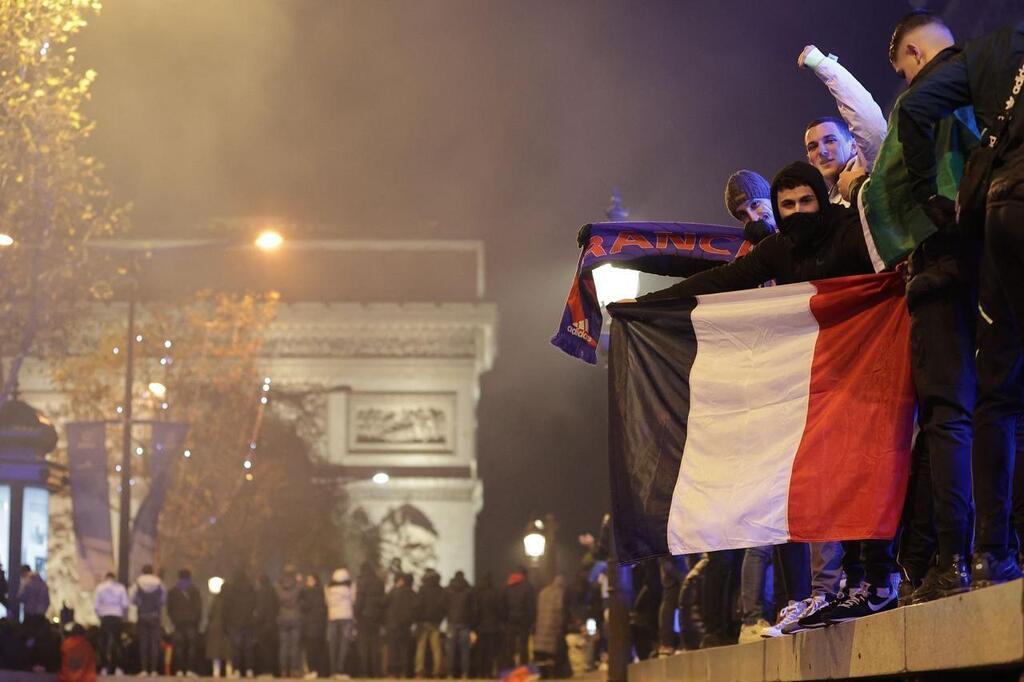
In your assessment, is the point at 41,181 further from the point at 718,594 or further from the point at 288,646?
the point at 718,594

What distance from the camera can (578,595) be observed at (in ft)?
59.4

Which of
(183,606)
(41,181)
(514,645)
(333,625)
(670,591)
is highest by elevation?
(41,181)

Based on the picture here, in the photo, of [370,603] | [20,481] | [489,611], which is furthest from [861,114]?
[370,603]

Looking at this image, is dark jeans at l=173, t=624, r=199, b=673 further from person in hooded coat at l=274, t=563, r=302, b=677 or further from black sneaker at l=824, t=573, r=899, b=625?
black sneaker at l=824, t=573, r=899, b=625

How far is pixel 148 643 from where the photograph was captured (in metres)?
19.6

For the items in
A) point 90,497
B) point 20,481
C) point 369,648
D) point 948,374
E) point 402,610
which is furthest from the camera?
point 369,648

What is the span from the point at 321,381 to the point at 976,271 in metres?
42.1

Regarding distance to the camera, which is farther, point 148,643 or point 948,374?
point 148,643

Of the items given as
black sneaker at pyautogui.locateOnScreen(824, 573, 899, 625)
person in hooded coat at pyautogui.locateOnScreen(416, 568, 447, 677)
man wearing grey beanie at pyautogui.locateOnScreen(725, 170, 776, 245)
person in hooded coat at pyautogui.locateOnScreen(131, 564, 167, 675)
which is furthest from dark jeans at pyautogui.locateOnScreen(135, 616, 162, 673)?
black sneaker at pyautogui.locateOnScreen(824, 573, 899, 625)

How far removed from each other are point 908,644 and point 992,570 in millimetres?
295

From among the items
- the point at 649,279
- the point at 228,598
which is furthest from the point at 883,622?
the point at 228,598

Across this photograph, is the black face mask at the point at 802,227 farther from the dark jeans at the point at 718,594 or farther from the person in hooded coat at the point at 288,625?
the person in hooded coat at the point at 288,625

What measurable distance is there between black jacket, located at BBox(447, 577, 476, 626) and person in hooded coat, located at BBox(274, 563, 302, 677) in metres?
2.23

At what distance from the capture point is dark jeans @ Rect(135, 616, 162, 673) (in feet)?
63.8
